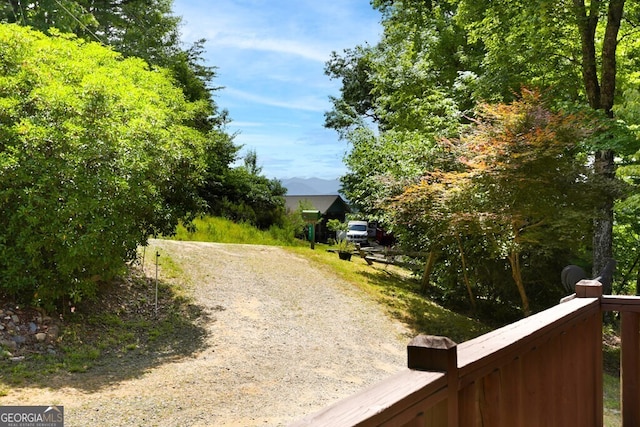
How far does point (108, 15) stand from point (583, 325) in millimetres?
18703

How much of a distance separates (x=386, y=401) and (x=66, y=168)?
5.72m

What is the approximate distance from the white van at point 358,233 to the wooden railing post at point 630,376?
23.9 metres

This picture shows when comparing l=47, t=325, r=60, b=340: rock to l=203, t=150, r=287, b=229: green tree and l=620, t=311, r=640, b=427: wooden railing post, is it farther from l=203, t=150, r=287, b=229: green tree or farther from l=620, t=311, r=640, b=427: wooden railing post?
l=203, t=150, r=287, b=229: green tree

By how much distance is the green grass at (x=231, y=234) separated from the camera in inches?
532

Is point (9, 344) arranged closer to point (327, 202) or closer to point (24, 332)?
point (24, 332)

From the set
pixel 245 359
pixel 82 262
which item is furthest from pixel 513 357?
pixel 82 262

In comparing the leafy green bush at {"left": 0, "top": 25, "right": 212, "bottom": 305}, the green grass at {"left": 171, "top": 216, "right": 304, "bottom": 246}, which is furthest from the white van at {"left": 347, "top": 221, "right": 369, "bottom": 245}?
the leafy green bush at {"left": 0, "top": 25, "right": 212, "bottom": 305}

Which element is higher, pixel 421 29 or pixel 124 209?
pixel 421 29

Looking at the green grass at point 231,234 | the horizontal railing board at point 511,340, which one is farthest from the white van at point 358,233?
the horizontal railing board at point 511,340

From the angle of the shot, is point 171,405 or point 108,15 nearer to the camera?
point 171,405

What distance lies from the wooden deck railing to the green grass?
1122cm

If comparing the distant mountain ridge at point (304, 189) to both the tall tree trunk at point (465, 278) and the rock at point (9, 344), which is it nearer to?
the tall tree trunk at point (465, 278)

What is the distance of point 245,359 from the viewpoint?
19.4 feet

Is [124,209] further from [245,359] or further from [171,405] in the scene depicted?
[171,405]
